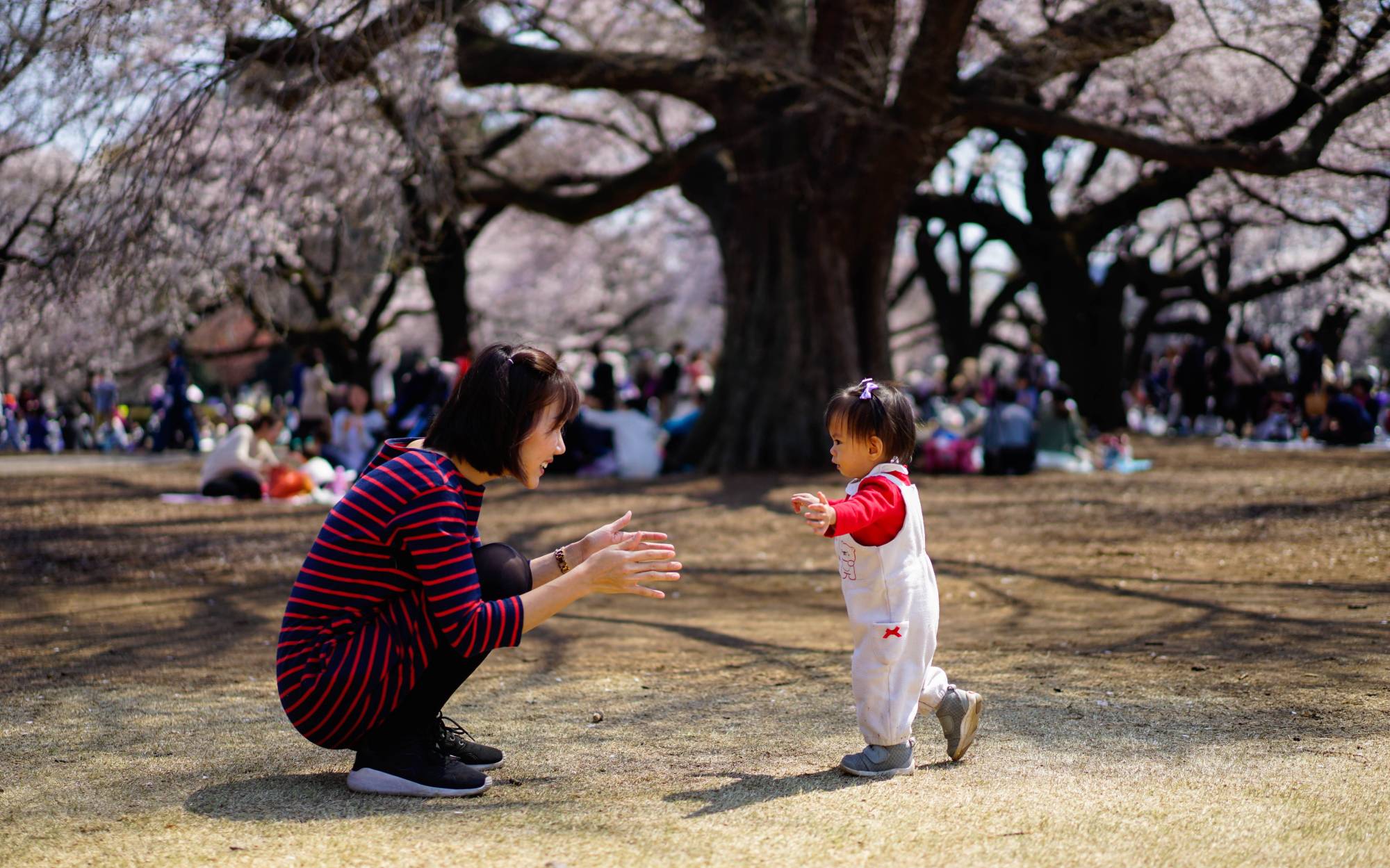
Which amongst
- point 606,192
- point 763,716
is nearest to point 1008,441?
point 606,192

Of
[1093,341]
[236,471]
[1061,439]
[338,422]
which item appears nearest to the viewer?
[236,471]

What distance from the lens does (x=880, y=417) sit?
328cm

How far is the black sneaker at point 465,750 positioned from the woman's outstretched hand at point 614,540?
1.81 feet

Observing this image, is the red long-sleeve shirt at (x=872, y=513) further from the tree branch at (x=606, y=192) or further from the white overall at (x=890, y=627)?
the tree branch at (x=606, y=192)

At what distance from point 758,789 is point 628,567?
0.66 m

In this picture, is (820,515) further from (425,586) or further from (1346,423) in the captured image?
(1346,423)

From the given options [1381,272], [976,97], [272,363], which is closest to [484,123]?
[976,97]

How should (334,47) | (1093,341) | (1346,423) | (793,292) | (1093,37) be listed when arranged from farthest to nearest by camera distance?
(1093,341) → (1346,423) → (793,292) → (1093,37) → (334,47)

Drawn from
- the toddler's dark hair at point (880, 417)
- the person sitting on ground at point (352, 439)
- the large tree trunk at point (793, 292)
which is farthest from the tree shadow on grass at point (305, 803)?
the person sitting on ground at point (352, 439)

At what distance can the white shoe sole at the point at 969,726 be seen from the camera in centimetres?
326

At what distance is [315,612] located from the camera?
299cm

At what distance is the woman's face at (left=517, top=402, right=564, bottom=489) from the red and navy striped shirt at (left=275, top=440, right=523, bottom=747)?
17 cm

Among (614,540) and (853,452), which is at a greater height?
(853,452)

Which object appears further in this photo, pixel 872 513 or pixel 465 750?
pixel 465 750
